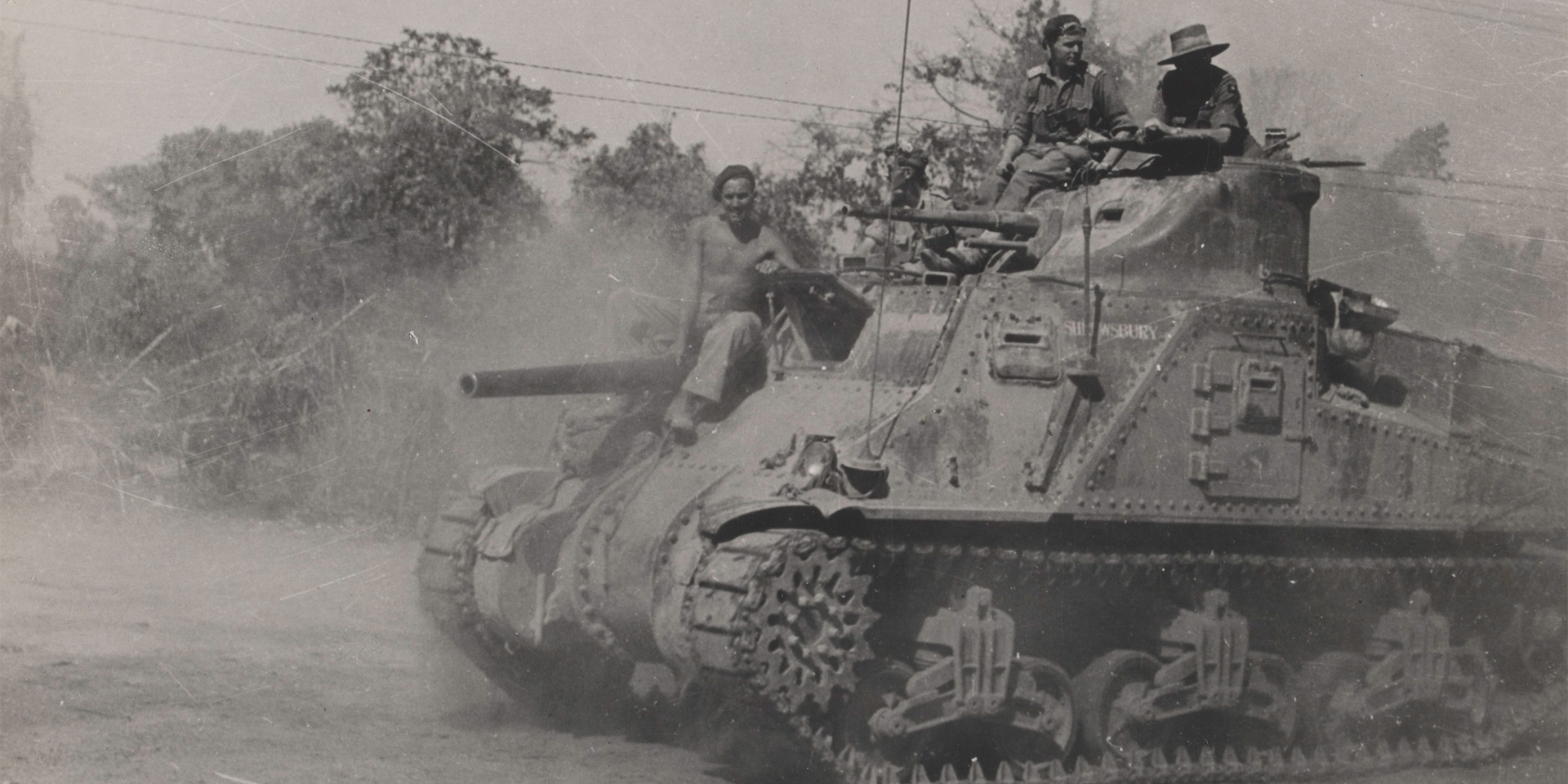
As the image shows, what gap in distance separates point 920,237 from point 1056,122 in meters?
1.20

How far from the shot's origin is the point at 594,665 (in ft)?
36.8

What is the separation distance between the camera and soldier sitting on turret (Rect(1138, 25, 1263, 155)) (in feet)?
36.7

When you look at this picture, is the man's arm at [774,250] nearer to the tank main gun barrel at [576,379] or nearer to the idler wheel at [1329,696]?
the tank main gun barrel at [576,379]

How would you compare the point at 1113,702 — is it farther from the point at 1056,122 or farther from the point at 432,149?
the point at 432,149

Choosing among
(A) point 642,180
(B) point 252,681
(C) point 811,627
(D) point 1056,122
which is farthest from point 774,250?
(A) point 642,180

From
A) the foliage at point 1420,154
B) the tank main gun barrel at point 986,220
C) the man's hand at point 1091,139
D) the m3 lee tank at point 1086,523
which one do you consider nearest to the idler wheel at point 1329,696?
the m3 lee tank at point 1086,523

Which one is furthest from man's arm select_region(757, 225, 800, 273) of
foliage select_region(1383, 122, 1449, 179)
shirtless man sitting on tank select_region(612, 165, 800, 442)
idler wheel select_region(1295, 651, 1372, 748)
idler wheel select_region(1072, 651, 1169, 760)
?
foliage select_region(1383, 122, 1449, 179)

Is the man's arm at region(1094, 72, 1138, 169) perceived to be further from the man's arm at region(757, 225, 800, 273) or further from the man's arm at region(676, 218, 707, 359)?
the man's arm at region(676, 218, 707, 359)

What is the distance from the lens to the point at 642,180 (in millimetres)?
19625

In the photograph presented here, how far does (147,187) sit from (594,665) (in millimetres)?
9702

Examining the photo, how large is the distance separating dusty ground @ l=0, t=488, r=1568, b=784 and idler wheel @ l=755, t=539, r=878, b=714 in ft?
4.88

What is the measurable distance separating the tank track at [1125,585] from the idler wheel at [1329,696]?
103mm

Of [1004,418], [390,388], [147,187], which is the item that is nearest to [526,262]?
[390,388]

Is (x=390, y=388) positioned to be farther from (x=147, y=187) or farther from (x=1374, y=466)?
(x=1374, y=466)
